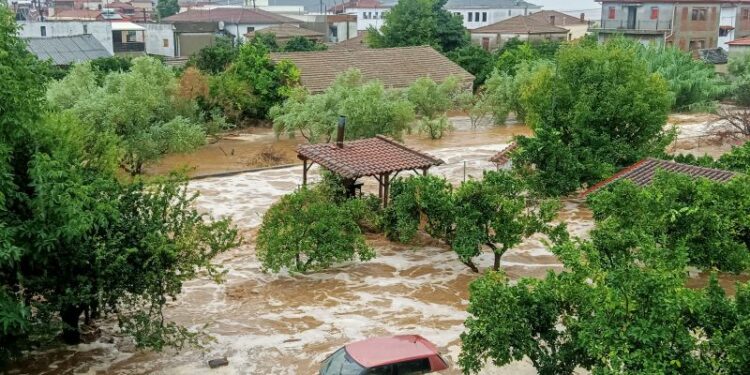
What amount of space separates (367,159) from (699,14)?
43.3 metres

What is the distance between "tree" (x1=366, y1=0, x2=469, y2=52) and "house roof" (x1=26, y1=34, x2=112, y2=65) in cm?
1966

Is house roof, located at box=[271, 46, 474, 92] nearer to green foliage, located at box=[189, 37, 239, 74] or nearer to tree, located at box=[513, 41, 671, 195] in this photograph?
green foliage, located at box=[189, 37, 239, 74]

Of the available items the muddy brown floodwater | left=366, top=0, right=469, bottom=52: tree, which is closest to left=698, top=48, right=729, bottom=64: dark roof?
left=366, top=0, right=469, bottom=52: tree

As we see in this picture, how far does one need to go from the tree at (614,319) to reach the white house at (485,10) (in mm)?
73207

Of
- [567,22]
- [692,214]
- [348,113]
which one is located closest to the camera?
[692,214]

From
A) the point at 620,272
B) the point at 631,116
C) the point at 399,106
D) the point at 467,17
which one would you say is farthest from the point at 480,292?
the point at 467,17

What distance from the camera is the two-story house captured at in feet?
181

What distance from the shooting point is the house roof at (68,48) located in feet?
148

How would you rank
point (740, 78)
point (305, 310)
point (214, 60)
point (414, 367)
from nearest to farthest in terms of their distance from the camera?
point (414, 367), point (305, 310), point (214, 60), point (740, 78)

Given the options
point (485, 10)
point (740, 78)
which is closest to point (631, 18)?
point (740, 78)

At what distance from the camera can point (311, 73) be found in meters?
42.4

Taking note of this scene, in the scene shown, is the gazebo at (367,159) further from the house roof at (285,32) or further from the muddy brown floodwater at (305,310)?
the house roof at (285,32)

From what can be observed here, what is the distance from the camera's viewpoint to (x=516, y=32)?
63.9 m

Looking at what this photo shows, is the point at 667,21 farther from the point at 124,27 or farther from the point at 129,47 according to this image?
the point at 124,27
